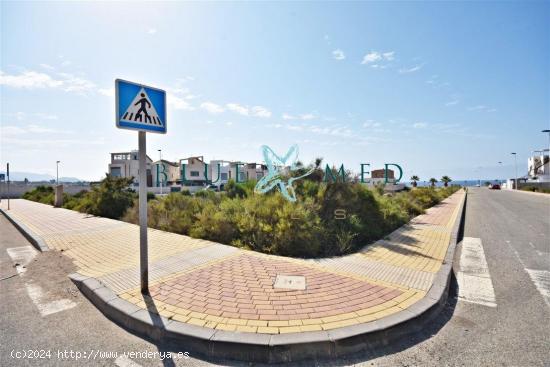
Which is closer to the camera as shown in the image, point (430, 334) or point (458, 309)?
point (430, 334)

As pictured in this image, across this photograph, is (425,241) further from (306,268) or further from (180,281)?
(180,281)

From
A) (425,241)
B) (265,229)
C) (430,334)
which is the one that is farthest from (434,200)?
(430,334)

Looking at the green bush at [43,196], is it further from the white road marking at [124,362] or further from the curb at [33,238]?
the white road marking at [124,362]

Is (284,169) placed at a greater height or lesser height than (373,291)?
greater

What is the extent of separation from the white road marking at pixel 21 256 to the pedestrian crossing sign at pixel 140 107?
461 cm

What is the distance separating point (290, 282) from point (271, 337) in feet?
5.35

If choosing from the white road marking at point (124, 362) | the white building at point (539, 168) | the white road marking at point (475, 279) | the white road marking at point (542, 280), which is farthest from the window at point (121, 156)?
the white building at point (539, 168)

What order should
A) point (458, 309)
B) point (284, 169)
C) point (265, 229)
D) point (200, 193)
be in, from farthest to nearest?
point (200, 193) < point (284, 169) < point (265, 229) < point (458, 309)

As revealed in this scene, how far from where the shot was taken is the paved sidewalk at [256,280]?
133 inches

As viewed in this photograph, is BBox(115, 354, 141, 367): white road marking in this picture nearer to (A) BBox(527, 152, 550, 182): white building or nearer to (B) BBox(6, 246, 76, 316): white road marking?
(B) BBox(6, 246, 76, 316): white road marking

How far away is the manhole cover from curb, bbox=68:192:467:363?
132cm

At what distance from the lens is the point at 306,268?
17.2 feet

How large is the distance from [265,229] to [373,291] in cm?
319

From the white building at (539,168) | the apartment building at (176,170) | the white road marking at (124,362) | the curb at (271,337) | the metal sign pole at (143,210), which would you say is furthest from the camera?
the white building at (539,168)
